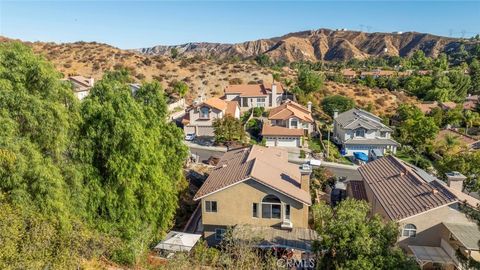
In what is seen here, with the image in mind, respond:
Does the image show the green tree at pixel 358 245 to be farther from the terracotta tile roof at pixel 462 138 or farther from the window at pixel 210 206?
the terracotta tile roof at pixel 462 138

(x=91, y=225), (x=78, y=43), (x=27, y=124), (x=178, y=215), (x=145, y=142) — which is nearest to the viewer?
(x=27, y=124)

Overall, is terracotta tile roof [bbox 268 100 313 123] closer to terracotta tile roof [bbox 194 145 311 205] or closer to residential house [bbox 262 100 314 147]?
residential house [bbox 262 100 314 147]

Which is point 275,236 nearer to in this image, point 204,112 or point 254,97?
point 204,112

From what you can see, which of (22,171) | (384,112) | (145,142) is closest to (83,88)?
(145,142)

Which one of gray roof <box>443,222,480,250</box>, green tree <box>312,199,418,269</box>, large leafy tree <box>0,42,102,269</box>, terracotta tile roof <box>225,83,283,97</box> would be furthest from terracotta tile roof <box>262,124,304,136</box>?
large leafy tree <box>0,42,102,269</box>

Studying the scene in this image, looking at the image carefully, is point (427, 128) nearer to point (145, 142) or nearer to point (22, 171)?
point (145, 142)

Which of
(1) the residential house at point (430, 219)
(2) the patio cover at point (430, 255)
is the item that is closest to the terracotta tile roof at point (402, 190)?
(1) the residential house at point (430, 219)

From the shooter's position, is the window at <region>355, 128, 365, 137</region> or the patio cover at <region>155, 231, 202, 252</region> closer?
the patio cover at <region>155, 231, 202, 252</region>
